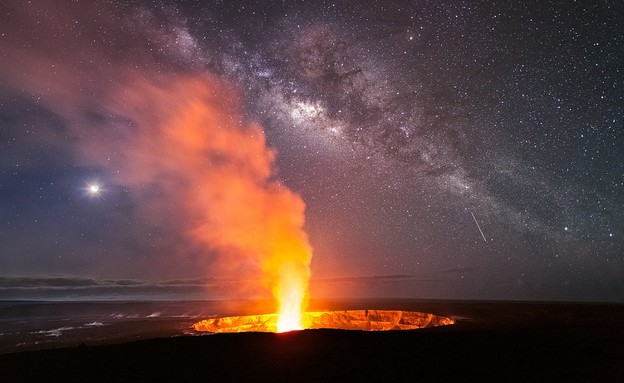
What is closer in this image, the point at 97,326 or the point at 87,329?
the point at 87,329

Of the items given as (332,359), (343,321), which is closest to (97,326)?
(343,321)

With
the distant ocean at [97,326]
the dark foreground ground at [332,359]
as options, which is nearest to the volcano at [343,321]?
the distant ocean at [97,326]

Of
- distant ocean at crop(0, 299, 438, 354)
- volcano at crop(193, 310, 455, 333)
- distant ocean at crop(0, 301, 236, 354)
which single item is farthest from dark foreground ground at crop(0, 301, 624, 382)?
volcano at crop(193, 310, 455, 333)

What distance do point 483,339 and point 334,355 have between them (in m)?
8.96

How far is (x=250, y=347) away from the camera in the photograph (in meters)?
15.5

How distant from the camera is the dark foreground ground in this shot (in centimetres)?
1106

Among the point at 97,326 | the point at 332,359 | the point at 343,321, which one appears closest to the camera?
the point at 332,359

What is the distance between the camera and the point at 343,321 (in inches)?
1885

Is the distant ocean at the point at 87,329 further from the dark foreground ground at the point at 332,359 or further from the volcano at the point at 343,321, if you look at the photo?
the dark foreground ground at the point at 332,359

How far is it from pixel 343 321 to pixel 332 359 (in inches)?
1451

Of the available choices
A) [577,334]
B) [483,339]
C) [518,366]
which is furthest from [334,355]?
[577,334]

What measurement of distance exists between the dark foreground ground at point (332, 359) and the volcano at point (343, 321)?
28.3 metres

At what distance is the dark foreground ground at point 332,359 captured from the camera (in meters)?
11.1

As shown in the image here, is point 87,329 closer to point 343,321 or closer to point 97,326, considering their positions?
point 97,326
